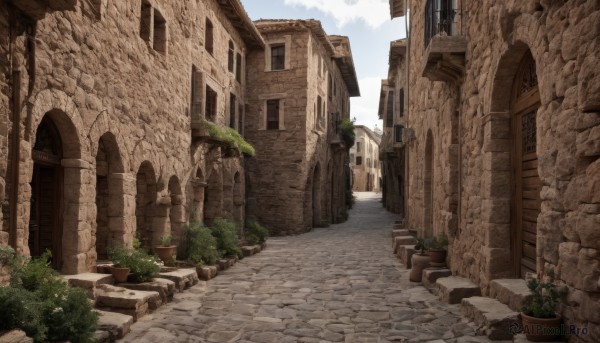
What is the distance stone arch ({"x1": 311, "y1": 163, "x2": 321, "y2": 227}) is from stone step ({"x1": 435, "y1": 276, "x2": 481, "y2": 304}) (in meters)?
14.1

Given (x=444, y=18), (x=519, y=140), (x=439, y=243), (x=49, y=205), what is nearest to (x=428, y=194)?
(x=439, y=243)

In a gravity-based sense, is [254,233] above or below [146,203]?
below

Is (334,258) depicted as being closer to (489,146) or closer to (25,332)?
(489,146)

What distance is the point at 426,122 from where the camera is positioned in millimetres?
11125

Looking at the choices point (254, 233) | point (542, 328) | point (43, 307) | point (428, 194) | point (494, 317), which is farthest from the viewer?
point (254, 233)

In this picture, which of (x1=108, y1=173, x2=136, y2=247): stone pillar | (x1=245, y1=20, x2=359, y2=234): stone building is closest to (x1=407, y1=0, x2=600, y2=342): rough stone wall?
(x1=108, y1=173, x2=136, y2=247): stone pillar

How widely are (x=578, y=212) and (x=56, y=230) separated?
6669 mm

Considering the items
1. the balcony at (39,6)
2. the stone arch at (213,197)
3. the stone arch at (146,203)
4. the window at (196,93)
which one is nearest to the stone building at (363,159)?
the stone arch at (213,197)

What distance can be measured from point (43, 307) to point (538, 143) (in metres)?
5.36

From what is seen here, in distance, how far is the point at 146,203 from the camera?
9.78m

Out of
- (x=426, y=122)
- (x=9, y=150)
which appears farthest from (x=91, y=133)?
(x=426, y=122)

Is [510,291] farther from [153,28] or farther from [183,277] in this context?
[153,28]

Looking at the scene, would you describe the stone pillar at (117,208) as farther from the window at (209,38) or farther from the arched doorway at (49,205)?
the window at (209,38)

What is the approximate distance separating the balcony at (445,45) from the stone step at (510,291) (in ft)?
12.0
